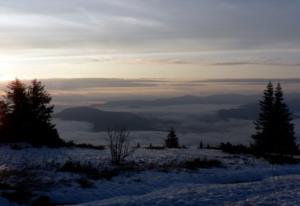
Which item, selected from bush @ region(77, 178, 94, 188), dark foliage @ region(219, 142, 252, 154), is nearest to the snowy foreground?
bush @ region(77, 178, 94, 188)

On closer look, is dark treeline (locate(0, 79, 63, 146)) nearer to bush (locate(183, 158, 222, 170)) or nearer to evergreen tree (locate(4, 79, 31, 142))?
evergreen tree (locate(4, 79, 31, 142))

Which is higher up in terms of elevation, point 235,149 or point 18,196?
point 235,149

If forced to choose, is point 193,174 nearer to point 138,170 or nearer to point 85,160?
point 138,170

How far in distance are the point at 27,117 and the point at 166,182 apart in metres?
22.6

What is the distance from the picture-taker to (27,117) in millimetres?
42250

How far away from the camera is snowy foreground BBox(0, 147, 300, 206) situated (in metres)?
18.4

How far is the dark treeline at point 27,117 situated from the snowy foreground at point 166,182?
196 inches

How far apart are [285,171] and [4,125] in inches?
908

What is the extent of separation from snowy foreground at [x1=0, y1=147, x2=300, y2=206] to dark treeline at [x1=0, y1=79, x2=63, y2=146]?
16.3 ft

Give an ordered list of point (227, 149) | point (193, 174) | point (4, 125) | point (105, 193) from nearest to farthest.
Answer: point (105, 193)
point (193, 174)
point (227, 149)
point (4, 125)

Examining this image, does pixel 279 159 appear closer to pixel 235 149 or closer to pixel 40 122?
pixel 235 149

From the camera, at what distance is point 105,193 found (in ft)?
67.9

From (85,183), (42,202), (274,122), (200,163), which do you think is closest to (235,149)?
(200,163)

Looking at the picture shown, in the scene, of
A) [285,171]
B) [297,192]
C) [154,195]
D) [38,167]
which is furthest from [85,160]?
[297,192]
